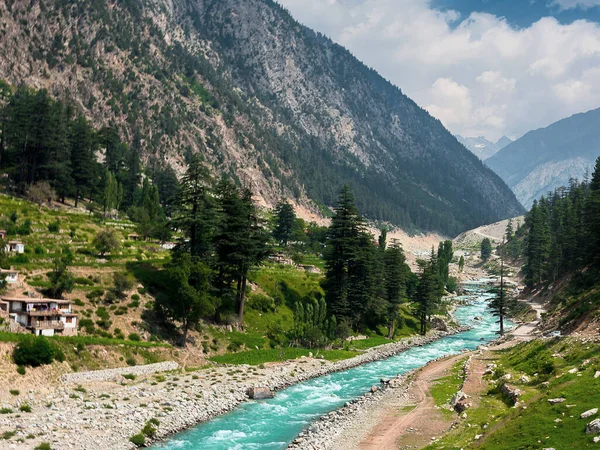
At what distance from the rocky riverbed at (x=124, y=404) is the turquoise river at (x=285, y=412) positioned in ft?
5.56

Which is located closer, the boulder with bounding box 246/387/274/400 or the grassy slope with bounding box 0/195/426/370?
the boulder with bounding box 246/387/274/400

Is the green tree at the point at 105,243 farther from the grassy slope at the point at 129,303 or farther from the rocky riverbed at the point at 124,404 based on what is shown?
the rocky riverbed at the point at 124,404

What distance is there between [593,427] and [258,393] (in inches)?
1350

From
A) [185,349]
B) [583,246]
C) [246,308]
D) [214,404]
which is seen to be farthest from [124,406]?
[583,246]

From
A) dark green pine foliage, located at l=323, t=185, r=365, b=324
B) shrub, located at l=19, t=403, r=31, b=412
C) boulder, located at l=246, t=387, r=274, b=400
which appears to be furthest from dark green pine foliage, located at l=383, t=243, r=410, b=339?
shrub, located at l=19, t=403, r=31, b=412

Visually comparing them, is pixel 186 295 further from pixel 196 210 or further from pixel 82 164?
pixel 82 164

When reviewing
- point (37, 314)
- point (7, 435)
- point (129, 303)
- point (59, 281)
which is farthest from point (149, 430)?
point (129, 303)

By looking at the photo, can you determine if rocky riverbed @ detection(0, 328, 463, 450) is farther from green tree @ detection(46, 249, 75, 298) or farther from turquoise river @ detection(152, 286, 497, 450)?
green tree @ detection(46, 249, 75, 298)

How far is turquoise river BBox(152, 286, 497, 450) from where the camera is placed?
40219 mm

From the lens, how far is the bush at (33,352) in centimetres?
4359

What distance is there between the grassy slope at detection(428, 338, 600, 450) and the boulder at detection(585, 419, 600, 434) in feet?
1.07

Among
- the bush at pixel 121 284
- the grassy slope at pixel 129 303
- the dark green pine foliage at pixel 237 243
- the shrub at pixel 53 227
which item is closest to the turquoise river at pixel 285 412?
the grassy slope at pixel 129 303

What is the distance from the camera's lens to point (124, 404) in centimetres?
4241

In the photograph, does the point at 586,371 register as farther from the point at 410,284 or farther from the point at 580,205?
the point at 580,205
